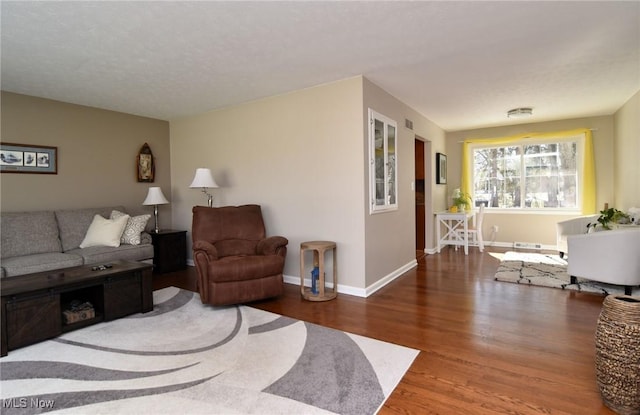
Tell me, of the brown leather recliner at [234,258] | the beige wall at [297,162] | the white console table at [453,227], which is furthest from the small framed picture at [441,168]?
the brown leather recliner at [234,258]

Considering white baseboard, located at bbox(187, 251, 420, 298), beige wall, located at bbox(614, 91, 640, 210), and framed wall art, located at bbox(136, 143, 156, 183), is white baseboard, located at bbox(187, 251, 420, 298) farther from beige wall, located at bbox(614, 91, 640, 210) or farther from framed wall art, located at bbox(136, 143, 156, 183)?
beige wall, located at bbox(614, 91, 640, 210)

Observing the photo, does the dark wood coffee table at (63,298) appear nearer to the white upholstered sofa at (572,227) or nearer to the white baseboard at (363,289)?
the white baseboard at (363,289)

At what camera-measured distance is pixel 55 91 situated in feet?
12.7

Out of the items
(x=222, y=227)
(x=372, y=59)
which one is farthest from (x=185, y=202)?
(x=372, y=59)

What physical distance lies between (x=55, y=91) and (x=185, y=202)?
221 centimetres

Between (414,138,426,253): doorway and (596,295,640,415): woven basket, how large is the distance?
14.5 feet

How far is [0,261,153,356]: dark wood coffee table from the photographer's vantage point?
2.43m

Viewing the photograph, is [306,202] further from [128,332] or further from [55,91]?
[55,91]

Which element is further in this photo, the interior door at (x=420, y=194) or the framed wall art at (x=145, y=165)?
the interior door at (x=420, y=194)

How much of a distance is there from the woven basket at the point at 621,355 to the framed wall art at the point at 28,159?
18.5 feet

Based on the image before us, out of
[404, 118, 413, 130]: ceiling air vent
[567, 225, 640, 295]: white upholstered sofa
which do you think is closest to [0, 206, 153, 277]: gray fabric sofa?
[404, 118, 413, 130]: ceiling air vent

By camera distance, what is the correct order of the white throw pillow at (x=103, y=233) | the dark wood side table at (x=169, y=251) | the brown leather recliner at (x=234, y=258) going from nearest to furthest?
the brown leather recliner at (x=234, y=258) → the white throw pillow at (x=103, y=233) → the dark wood side table at (x=169, y=251)

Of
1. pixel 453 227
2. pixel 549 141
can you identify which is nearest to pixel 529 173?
pixel 549 141

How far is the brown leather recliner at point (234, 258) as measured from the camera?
3.19m
